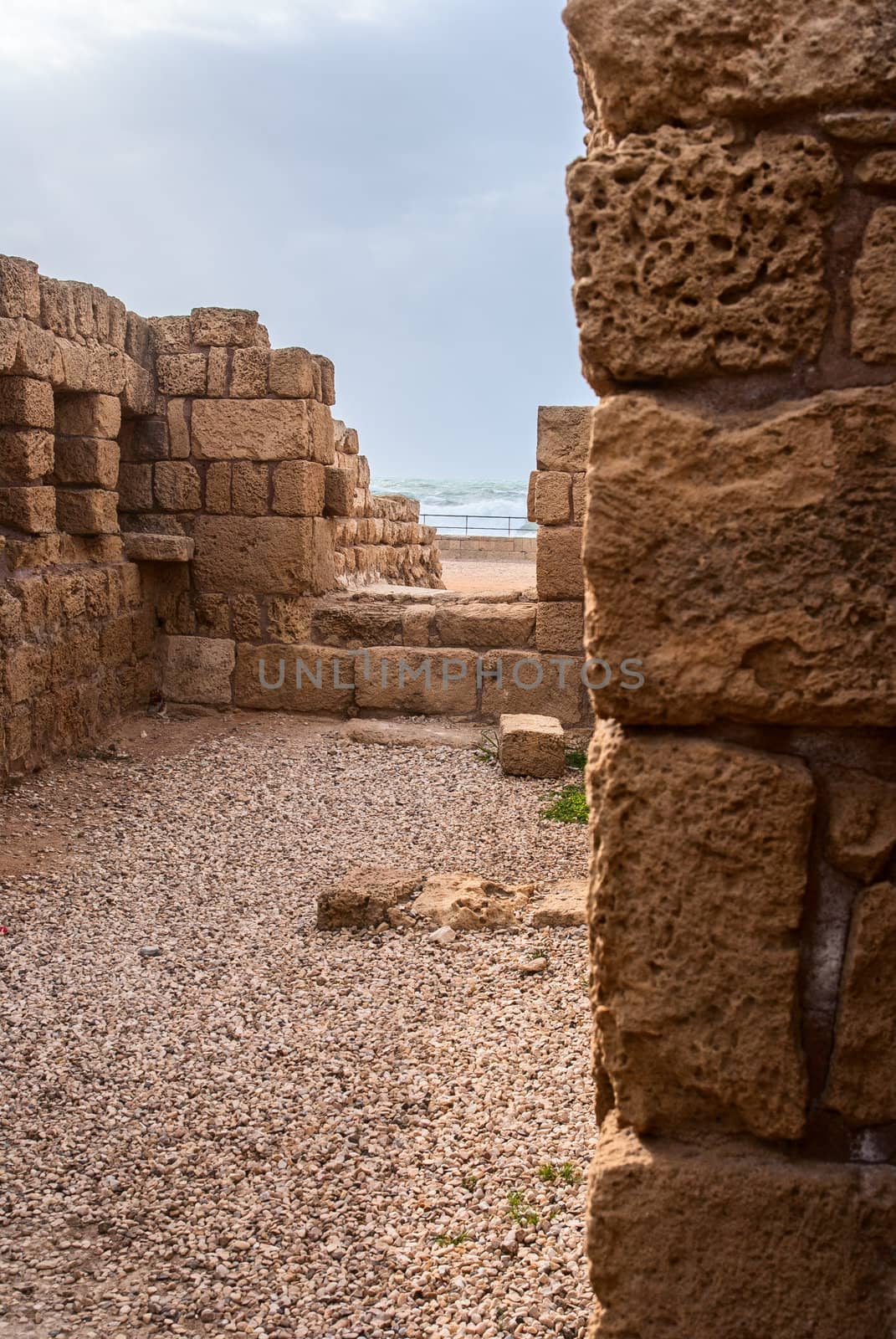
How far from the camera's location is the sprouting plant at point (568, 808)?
606cm

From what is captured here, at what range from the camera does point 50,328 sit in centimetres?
673

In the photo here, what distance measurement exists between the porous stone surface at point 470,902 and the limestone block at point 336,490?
415cm

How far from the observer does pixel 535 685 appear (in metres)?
7.84

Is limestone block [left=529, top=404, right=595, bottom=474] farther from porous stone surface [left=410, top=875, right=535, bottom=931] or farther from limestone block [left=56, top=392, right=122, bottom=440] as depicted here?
porous stone surface [left=410, top=875, right=535, bottom=931]

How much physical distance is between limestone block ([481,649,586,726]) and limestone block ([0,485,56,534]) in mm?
3017

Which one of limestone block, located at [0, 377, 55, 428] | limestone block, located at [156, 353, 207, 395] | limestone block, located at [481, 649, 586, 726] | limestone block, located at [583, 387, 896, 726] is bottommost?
limestone block, located at [481, 649, 586, 726]

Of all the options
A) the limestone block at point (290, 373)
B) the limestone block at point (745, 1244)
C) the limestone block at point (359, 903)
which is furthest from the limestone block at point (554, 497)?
the limestone block at point (745, 1244)

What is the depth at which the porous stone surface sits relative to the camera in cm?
452

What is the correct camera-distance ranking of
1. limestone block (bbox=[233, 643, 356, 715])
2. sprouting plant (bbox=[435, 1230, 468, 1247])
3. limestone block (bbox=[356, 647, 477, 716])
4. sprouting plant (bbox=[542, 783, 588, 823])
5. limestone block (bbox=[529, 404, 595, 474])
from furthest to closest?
1. limestone block (bbox=[233, 643, 356, 715])
2. limestone block (bbox=[356, 647, 477, 716])
3. limestone block (bbox=[529, 404, 595, 474])
4. sprouting plant (bbox=[542, 783, 588, 823])
5. sprouting plant (bbox=[435, 1230, 468, 1247])

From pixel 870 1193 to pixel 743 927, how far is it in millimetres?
409

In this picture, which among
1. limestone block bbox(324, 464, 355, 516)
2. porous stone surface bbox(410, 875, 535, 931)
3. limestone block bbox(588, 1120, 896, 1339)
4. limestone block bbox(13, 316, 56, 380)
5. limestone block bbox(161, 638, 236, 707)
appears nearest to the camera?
limestone block bbox(588, 1120, 896, 1339)

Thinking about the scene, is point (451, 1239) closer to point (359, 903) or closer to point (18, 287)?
point (359, 903)

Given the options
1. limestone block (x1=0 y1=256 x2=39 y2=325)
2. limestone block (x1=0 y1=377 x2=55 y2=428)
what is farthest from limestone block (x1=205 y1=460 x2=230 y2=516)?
limestone block (x1=0 y1=256 x2=39 y2=325)

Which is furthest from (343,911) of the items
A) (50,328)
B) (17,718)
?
(50,328)
